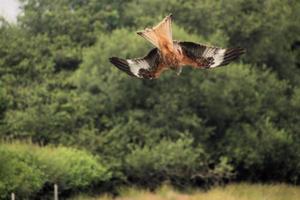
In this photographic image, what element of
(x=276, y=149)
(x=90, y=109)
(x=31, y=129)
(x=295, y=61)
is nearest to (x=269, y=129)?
(x=276, y=149)

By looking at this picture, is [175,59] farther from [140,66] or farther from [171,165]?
[171,165]

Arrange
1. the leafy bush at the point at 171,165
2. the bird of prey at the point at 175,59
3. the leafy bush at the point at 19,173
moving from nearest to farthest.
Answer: the bird of prey at the point at 175,59, the leafy bush at the point at 19,173, the leafy bush at the point at 171,165

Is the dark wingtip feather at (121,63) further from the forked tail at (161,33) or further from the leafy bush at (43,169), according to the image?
the leafy bush at (43,169)

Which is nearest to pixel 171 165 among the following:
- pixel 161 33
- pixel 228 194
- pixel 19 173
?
pixel 228 194

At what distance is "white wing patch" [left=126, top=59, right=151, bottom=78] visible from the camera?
597 centimetres

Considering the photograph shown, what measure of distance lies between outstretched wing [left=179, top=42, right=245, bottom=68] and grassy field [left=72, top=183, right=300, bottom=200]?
1323cm

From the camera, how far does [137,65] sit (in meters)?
6.04

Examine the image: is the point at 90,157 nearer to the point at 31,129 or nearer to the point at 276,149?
the point at 31,129

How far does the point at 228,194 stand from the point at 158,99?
441 centimetres

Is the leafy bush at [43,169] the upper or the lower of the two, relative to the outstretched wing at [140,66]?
lower

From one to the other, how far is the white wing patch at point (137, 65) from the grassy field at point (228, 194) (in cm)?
1331

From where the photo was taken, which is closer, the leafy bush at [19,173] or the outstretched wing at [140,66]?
the outstretched wing at [140,66]

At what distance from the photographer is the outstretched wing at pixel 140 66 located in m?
5.89

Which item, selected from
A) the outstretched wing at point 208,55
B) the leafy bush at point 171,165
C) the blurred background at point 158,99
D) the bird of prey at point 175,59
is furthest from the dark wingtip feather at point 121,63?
the leafy bush at point 171,165
